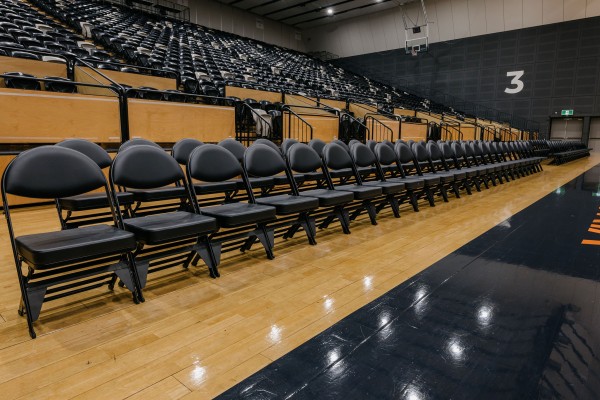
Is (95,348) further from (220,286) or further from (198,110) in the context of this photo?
(198,110)

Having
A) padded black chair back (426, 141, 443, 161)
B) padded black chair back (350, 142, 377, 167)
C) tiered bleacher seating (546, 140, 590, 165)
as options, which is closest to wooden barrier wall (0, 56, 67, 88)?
padded black chair back (350, 142, 377, 167)

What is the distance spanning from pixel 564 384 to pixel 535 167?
33.1 ft

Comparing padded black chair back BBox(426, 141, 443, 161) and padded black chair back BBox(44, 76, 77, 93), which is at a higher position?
padded black chair back BBox(44, 76, 77, 93)

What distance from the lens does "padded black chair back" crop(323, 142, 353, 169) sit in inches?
143

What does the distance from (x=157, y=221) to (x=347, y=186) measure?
78.6 inches

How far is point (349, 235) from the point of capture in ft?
10.7

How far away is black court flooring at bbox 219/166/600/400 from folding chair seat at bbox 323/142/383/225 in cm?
105

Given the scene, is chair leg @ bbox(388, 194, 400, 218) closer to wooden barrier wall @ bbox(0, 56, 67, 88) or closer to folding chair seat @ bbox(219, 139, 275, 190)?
folding chair seat @ bbox(219, 139, 275, 190)

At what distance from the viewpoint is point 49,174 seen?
6.16ft

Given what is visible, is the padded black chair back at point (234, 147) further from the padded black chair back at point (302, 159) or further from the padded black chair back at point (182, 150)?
the padded black chair back at point (302, 159)

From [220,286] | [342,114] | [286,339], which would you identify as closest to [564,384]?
[286,339]

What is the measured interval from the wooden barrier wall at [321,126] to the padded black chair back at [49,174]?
15.2 ft

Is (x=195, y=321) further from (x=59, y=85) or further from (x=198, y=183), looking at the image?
(x=59, y=85)

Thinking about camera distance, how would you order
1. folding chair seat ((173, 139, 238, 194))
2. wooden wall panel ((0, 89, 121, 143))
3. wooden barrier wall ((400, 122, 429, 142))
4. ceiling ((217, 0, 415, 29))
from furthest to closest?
1. ceiling ((217, 0, 415, 29))
2. wooden barrier wall ((400, 122, 429, 142))
3. wooden wall panel ((0, 89, 121, 143))
4. folding chair seat ((173, 139, 238, 194))
